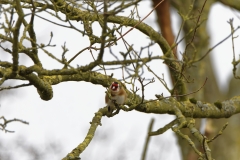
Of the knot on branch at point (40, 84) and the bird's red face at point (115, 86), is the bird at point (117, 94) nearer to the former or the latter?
the bird's red face at point (115, 86)

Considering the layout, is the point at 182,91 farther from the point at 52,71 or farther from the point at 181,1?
the point at 181,1

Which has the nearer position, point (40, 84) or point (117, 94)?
point (40, 84)

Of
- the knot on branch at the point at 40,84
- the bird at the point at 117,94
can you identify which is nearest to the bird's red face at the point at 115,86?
the bird at the point at 117,94

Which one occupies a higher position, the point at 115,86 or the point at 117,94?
the point at 115,86

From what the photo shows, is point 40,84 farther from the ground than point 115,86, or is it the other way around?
point 115,86

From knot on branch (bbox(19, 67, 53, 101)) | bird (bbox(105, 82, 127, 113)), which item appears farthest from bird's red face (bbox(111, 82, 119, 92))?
knot on branch (bbox(19, 67, 53, 101))

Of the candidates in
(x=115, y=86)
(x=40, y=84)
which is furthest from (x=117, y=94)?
(x=40, y=84)

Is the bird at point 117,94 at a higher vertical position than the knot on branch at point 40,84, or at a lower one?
higher

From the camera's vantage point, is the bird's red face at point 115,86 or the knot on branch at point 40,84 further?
the bird's red face at point 115,86

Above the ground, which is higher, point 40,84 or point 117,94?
point 117,94

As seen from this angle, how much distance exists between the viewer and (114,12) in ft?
8.54

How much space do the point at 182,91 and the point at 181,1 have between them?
479 cm

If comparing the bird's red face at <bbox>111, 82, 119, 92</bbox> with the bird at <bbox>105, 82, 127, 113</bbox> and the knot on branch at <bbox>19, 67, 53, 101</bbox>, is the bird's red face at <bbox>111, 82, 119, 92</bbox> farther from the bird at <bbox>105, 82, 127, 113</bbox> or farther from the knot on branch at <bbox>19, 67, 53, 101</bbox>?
the knot on branch at <bbox>19, 67, 53, 101</bbox>

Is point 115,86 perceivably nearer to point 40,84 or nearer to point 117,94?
point 117,94
